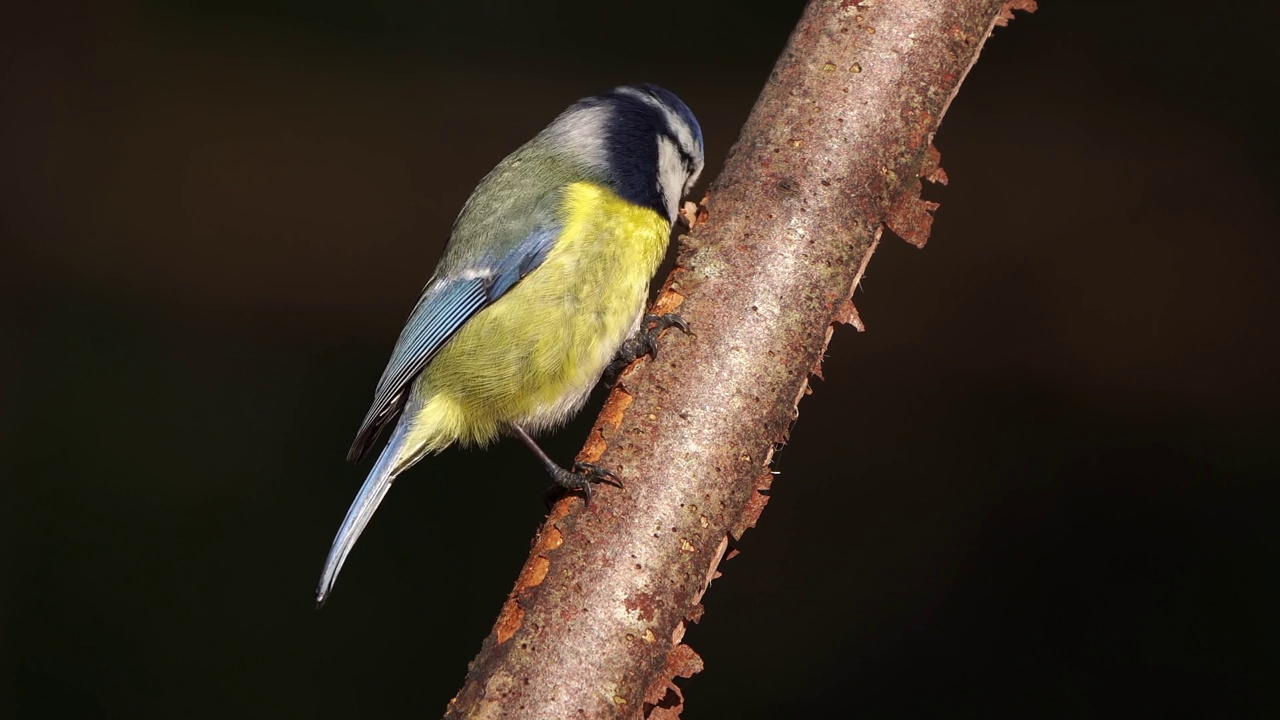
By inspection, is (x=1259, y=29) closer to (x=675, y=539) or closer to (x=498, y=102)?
(x=498, y=102)

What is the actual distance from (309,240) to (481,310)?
196cm

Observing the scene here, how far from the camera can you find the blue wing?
188 centimetres

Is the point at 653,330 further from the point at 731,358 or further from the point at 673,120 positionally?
the point at 673,120

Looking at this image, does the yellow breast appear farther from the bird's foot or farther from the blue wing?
the bird's foot

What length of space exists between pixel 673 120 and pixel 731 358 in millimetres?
643

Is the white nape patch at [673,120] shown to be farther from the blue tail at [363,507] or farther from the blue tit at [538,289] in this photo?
the blue tail at [363,507]

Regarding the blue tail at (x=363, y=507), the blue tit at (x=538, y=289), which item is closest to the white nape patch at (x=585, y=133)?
the blue tit at (x=538, y=289)

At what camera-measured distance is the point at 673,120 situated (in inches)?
78.8

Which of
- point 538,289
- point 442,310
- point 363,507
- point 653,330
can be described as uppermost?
point 653,330

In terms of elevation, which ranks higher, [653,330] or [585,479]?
[653,330]

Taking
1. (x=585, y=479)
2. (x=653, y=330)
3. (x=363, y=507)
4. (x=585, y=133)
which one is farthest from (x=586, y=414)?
(x=585, y=479)

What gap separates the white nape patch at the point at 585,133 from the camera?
6.37ft

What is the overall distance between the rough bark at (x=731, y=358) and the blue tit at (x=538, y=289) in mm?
235

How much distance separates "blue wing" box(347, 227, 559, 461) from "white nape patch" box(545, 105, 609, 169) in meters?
0.15
